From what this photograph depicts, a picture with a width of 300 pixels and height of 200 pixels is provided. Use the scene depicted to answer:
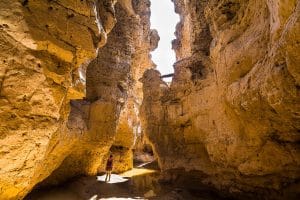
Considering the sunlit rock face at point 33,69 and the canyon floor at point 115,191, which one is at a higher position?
the sunlit rock face at point 33,69

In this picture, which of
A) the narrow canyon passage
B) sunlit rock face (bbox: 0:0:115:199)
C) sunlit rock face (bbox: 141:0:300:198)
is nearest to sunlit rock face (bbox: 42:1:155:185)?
the narrow canyon passage

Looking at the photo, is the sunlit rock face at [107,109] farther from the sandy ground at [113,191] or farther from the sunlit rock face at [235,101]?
the sunlit rock face at [235,101]

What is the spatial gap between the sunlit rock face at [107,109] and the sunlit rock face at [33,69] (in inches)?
145

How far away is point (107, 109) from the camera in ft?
35.3

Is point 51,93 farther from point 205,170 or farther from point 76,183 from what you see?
point 205,170

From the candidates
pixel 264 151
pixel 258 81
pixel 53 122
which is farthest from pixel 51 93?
pixel 264 151

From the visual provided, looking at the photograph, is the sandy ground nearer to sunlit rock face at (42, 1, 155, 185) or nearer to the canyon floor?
the canyon floor

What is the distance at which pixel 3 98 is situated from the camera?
375 centimetres

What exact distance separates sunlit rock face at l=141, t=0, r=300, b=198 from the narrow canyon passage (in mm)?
33

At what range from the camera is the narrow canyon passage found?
3924 millimetres

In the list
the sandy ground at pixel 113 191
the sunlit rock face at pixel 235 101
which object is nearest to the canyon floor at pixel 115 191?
the sandy ground at pixel 113 191

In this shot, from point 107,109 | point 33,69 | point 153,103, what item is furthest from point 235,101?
point 107,109

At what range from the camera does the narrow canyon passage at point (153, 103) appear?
3.92 metres

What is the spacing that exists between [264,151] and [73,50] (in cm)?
509
